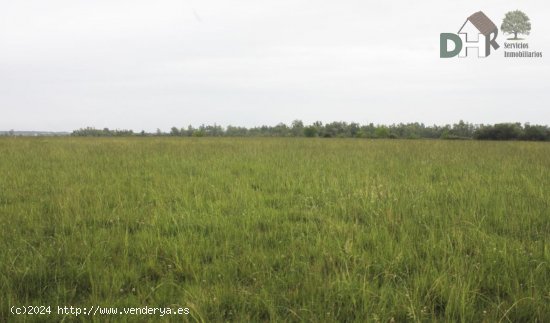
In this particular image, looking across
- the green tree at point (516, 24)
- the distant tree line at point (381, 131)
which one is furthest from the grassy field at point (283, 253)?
the distant tree line at point (381, 131)

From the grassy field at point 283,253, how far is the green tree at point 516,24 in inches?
1061

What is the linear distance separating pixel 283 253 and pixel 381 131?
3245 inches

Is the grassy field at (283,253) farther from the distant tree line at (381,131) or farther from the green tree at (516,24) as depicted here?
the distant tree line at (381,131)

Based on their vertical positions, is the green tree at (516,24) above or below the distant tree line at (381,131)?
above

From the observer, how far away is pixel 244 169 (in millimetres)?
8695

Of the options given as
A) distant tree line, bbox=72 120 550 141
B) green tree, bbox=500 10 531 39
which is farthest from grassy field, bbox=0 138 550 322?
distant tree line, bbox=72 120 550 141

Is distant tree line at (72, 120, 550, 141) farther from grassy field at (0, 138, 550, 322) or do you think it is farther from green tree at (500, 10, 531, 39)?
grassy field at (0, 138, 550, 322)

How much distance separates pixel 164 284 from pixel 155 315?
395 millimetres

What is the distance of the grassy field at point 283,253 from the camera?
2.18 metres

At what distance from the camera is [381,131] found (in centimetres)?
7988

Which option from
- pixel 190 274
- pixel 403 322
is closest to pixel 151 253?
pixel 190 274

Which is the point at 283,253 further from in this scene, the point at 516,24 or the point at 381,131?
the point at 381,131

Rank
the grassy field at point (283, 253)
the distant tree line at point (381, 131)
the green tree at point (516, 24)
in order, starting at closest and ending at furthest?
the grassy field at point (283, 253)
the green tree at point (516, 24)
the distant tree line at point (381, 131)

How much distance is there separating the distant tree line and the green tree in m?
32.6
